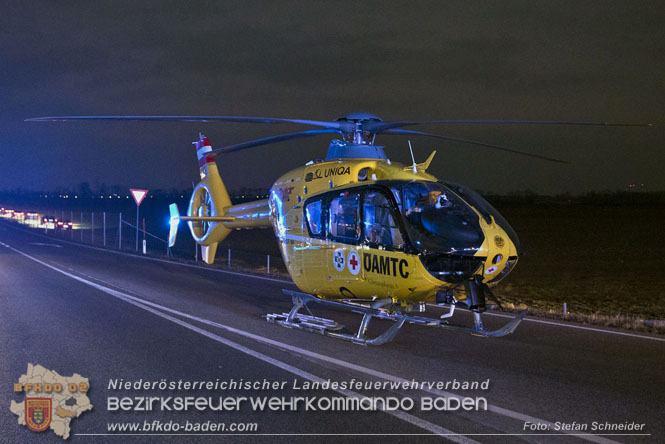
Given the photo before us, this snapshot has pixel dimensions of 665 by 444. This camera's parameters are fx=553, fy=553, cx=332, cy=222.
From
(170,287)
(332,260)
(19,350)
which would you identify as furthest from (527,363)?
(170,287)

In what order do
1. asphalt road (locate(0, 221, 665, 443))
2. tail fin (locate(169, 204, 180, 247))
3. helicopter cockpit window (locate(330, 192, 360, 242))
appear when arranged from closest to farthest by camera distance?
asphalt road (locate(0, 221, 665, 443)) → helicopter cockpit window (locate(330, 192, 360, 242)) → tail fin (locate(169, 204, 180, 247))

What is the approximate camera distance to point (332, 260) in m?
9.46

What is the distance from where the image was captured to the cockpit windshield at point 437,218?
7848 mm

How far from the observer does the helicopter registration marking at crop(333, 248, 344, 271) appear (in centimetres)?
922

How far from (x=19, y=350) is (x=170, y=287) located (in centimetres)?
799

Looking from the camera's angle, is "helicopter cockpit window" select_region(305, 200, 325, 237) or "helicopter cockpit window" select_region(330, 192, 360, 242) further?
"helicopter cockpit window" select_region(305, 200, 325, 237)

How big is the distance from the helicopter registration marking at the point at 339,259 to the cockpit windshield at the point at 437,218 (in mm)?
1558

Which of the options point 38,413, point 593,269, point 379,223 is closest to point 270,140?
point 379,223

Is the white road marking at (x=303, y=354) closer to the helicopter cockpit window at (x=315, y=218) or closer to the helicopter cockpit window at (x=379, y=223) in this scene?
the helicopter cockpit window at (x=379, y=223)

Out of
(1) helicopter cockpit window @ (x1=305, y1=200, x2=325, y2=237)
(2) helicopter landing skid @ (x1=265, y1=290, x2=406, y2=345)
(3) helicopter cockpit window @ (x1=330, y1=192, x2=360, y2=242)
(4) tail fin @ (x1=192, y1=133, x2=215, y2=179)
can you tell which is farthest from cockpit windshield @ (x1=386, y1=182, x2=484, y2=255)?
(4) tail fin @ (x1=192, y1=133, x2=215, y2=179)

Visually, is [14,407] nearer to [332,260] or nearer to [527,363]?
[332,260]

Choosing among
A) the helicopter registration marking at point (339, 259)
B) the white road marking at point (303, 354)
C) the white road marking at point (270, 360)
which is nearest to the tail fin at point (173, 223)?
the white road marking at point (270, 360)

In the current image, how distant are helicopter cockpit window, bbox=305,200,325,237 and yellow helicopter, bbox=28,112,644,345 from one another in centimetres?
2

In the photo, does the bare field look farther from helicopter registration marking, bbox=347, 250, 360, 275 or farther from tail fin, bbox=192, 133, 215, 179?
tail fin, bbox=192, 133, 215, 179
